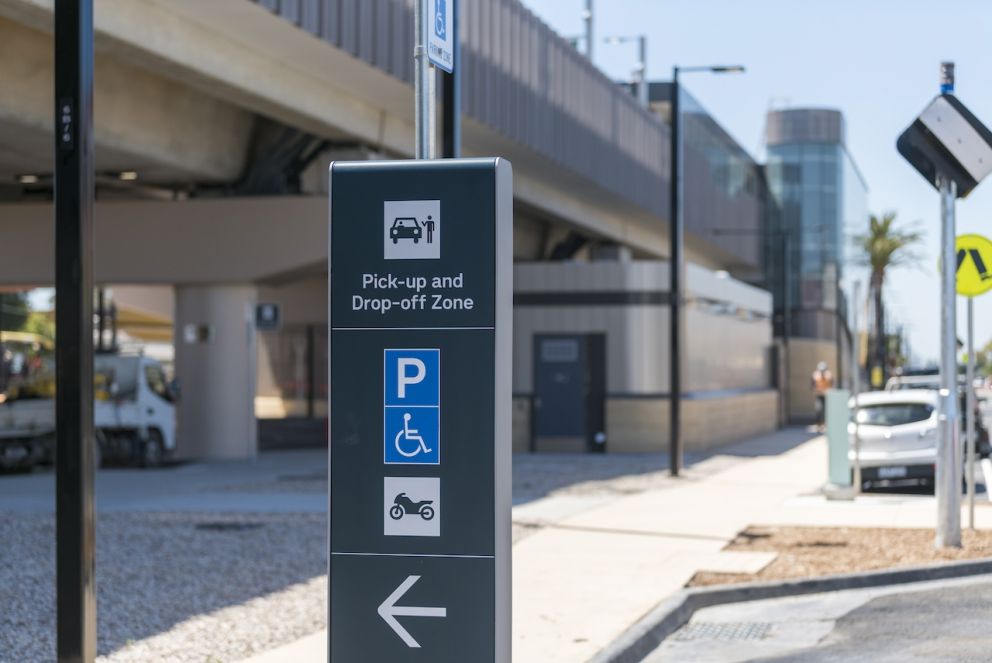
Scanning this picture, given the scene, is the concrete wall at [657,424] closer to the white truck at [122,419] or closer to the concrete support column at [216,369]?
the concrete support column at [216,369]

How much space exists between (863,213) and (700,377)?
4529 cm

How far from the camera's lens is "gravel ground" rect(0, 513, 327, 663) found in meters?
9.34

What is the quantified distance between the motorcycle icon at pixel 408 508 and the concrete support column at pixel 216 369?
2100 centimetres

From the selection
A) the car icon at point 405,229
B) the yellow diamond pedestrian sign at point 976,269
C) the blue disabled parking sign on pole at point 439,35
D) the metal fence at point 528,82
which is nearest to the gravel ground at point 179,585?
the car icon at point 405,229

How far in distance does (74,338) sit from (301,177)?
64.5 ft

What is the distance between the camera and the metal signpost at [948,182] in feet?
42.2

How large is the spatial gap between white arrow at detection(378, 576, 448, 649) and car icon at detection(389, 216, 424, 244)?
1.41 m

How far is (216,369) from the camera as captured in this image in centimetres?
2683

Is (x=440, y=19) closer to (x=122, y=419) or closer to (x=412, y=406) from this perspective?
(x=412, y=406)

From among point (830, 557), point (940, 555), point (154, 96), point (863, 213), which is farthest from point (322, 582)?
point (863, 213)

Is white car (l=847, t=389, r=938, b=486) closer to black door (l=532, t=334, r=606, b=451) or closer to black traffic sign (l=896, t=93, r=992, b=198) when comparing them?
black traffic sign (l=896, t=93, r=992, b=198)

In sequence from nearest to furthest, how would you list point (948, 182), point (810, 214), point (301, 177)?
point (948, 182)
point (301, 177)
point (810, 214)

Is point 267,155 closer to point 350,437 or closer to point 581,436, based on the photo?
point 581,436

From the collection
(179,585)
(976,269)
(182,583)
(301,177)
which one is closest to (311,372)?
(301,177)
